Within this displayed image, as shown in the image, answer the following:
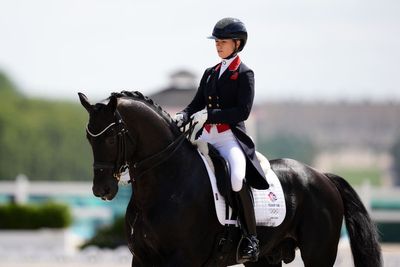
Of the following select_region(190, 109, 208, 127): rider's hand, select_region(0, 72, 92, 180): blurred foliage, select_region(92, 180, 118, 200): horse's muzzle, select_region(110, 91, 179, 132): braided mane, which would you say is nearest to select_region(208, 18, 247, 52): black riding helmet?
select_region(190, 109, 208, 127): rider's hand

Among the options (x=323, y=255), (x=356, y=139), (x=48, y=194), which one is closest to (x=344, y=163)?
(x=356, y=139)

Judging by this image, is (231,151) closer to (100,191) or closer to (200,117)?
(200,117)

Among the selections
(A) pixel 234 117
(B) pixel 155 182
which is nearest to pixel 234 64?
(A) pixel 234 117

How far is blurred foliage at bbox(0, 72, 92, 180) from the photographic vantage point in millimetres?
64188

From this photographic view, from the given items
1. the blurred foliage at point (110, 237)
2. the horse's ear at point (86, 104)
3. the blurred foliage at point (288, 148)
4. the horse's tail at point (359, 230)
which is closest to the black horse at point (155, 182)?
the horse's ear at point (86, 104)

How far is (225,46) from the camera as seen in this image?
8.20 meters

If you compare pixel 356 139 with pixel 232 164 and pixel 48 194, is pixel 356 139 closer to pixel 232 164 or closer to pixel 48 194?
pixel 48 194

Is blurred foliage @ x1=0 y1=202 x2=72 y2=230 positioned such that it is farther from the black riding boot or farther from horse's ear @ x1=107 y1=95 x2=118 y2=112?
horse's ear @ x1=107 y1=95 x2=118 y2=112

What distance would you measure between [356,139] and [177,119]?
267 feet

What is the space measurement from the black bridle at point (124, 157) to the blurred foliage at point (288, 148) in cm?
7445

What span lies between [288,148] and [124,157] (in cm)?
7596

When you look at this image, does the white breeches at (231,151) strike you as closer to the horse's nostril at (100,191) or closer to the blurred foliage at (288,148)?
the horse's nostril at (100,191)

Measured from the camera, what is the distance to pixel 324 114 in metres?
88.6

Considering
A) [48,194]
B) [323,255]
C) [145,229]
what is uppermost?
[145,229]
